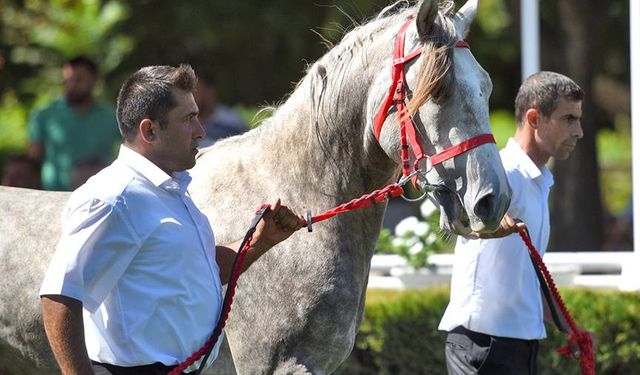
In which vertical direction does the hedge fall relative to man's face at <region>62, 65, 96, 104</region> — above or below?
below

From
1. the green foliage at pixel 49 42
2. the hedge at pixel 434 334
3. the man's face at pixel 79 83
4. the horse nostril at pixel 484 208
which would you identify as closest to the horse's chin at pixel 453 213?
the horse nostril at pixel 484 208

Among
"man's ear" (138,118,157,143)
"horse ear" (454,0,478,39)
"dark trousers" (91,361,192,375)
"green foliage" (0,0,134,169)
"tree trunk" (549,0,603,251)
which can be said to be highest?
"horse ear" (454,0,478,39)

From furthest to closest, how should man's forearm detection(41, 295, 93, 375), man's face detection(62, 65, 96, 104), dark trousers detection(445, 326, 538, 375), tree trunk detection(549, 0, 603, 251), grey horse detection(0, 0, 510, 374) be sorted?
tree trunk detection(549, 0, 603, 251) → man's face detection(62, 65, 96, 104) → dark trousers detection(445, 326, 538, 375) → grey horse detection(0, 0, 510, 374) → man's forearm detection(41, 295, 93, 375)

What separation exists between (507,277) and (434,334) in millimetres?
2133

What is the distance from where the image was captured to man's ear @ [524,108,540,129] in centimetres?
515

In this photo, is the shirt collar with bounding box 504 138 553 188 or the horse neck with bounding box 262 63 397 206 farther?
the shirt collar with bounding box 504 138 553 188

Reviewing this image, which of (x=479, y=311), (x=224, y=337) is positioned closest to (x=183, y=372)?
(x=224, y=337)

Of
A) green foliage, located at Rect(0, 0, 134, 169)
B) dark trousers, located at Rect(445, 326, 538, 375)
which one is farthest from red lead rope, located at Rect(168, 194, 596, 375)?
green foliage, located at Rect(0, 0, 134, 169)

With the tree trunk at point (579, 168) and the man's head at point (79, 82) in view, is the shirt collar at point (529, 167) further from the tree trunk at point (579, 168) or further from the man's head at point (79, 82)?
the tree trunk at point (579, 168)

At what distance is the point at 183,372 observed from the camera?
3719 millimetres

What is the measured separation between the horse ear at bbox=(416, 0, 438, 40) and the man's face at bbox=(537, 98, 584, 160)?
→ 1.07 meters

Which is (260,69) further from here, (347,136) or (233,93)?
(347,136)

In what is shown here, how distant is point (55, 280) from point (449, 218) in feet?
4.72

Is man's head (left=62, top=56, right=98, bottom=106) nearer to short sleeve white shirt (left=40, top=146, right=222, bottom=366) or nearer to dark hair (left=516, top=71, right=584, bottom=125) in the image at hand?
dark hair (left=516, top=71, right=584, bottom=125)
